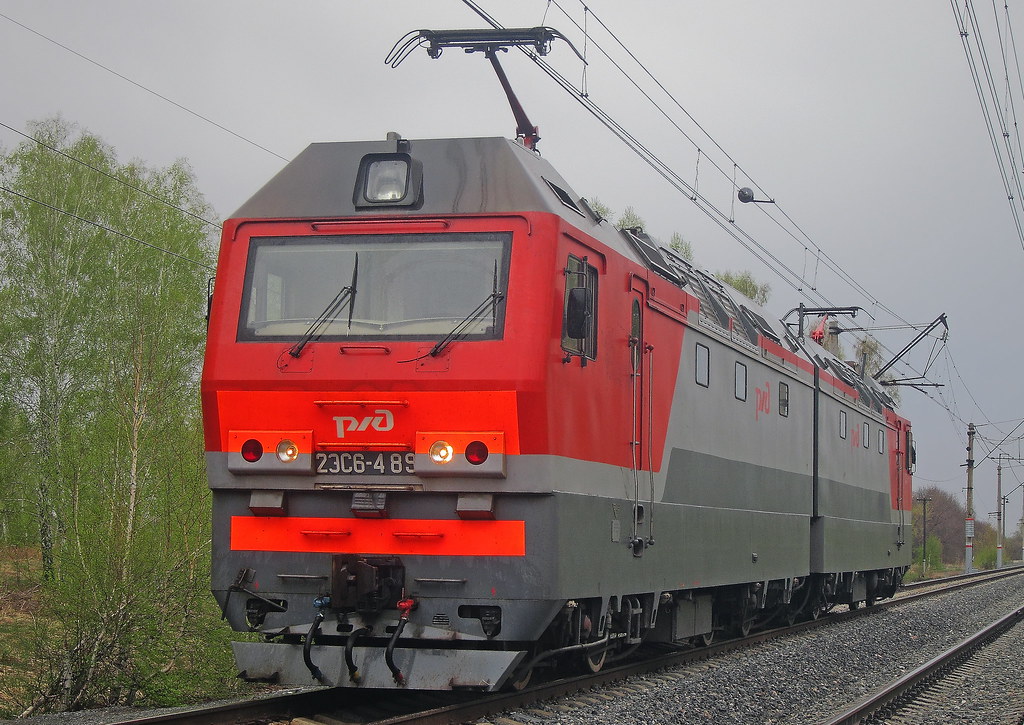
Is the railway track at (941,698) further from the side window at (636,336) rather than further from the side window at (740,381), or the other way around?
the side window at (740,381)

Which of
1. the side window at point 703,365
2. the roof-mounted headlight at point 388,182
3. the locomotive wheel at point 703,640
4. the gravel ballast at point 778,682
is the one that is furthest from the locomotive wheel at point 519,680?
the locomotive wheel at point 703,640

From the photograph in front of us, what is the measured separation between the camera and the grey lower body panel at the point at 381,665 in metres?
7.38

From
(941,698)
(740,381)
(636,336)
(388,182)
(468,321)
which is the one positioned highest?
(388,182)

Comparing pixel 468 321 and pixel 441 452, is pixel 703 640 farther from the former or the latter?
pixel 468 321

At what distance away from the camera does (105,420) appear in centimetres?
1728

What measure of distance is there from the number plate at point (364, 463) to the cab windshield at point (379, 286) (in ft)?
2.62

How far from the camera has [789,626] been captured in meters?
15.9

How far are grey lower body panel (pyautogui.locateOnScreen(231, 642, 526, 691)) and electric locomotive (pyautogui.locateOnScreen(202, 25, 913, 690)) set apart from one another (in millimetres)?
14

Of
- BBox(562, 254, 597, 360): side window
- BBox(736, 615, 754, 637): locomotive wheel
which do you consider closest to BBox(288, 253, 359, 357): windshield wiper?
BBox(562, 254, 597, 360): side window

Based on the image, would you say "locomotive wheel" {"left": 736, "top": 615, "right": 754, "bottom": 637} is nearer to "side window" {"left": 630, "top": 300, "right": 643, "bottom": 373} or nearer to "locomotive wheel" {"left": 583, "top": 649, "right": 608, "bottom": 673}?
"locomotive wheel" {"left": 583, "top": 649, "right": 608, "bottom": 673}

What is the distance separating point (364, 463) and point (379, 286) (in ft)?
4.08

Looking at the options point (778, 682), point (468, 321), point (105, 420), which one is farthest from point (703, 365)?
point (105, 420)

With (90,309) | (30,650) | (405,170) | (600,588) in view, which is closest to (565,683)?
(600,588)

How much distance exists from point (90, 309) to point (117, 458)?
10341 millimetres
